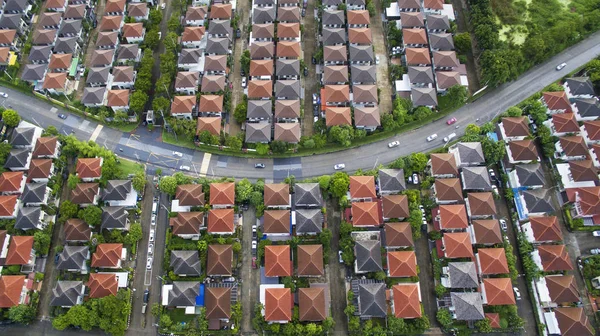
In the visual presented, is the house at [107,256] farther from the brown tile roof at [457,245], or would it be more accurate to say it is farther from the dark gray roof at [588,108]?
the dark gray roof at [588,108]

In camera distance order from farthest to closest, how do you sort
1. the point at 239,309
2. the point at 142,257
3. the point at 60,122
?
the point at 60,122
the point at 142,257
the point at 239,309

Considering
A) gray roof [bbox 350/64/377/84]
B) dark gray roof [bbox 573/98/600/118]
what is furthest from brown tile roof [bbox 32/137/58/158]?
dark gray roof [bbox 573/98/600/118]

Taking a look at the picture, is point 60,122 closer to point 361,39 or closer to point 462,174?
point 361,39

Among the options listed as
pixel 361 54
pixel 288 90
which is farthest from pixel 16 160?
pixel 361 54

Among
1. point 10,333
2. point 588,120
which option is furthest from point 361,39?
point 10,333

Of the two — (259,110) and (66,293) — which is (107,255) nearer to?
(66,293)

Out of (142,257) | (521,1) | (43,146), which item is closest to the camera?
(142,257)

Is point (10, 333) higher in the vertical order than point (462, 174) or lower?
lower
